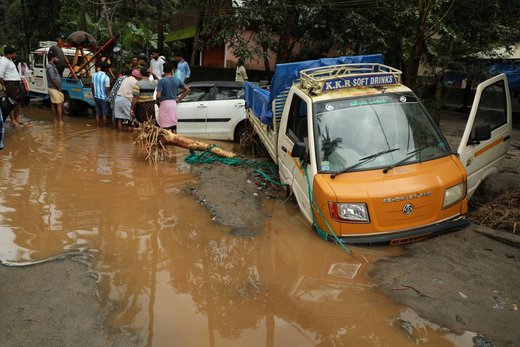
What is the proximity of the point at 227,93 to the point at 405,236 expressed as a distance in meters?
6.80

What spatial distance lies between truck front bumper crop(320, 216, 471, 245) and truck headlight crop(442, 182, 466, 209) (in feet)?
0.64

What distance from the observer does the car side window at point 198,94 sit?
1029 cm

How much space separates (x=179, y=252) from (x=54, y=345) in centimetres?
175

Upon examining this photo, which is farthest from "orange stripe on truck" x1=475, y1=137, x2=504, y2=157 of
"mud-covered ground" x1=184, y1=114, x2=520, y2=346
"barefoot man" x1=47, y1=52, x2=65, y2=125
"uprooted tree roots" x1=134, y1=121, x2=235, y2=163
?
"barefoot man" x1=47, y1=52, x2=65, y2=125

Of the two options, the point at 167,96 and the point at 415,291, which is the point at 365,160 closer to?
the point at 415,291

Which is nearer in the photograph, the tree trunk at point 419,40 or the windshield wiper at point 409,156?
the windshield wiper at point 409,156

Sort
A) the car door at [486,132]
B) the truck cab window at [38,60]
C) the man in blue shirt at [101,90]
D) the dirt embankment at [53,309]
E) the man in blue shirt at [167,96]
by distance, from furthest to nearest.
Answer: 1. the truck cab window at [38,60]
2. the man in blue shirt at [101,90]
3. the man in blue shirt at [167,96]
4. the car door at [486,132]
5. the dirt embankment at [53,309]

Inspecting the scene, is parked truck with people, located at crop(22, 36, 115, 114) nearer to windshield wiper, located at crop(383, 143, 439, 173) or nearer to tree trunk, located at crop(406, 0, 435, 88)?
tree trunk, located at crop(406, 0, 435, 88)

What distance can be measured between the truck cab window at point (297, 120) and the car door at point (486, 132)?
193 centimetres

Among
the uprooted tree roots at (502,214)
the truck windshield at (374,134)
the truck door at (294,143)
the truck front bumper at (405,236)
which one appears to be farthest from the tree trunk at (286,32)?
the truck front bumper at (405,236)

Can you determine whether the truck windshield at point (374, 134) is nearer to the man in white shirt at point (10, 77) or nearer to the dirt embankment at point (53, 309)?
the dirt embankment at point (53, 309)

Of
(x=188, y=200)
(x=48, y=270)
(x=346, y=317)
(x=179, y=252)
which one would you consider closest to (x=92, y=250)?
(x=48, y=270)

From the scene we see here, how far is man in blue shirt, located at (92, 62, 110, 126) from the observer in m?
11.2

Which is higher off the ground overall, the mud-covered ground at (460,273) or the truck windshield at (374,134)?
the truck windshield at (374,134)
